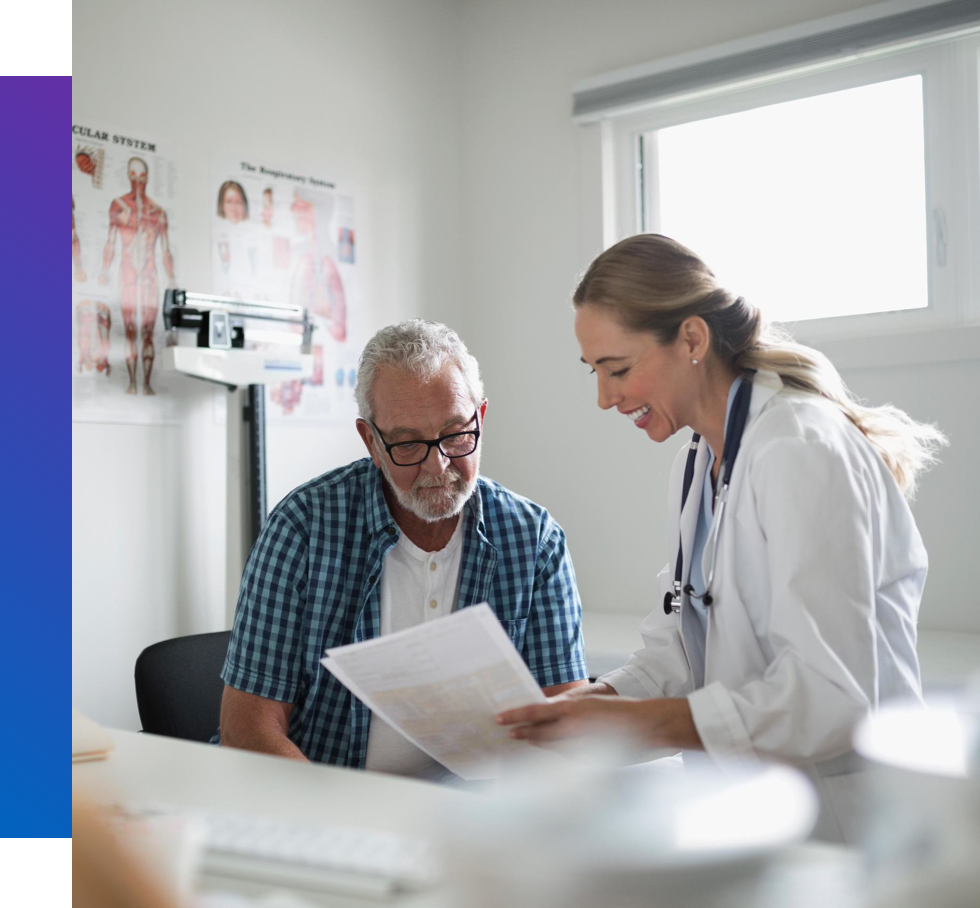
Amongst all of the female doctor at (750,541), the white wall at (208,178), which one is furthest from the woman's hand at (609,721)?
the white wall at (208,178)

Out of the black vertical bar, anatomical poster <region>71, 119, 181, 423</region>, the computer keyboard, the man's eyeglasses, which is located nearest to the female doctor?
the man's eyeglasses

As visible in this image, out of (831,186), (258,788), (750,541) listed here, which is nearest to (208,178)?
(831,186)

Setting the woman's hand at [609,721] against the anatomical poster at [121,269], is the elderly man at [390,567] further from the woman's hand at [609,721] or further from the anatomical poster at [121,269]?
the anatomical poster at [121,269]

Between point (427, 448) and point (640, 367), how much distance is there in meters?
0.36

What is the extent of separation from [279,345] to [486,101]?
134 cm

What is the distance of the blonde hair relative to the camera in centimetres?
124

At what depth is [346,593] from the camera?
148 cm

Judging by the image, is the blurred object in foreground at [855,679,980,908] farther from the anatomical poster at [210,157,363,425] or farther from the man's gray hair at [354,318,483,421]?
the anatomical poster at [210,157,363,425]

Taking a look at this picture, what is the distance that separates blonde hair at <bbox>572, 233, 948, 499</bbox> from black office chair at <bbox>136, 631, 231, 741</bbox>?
100 cm

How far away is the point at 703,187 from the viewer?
3107mm

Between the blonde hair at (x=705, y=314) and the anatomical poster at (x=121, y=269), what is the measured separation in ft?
5.01

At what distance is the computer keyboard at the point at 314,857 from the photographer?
453 millimetres

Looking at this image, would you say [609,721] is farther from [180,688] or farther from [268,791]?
[180,688]

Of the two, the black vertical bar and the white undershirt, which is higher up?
the black vertical bar
